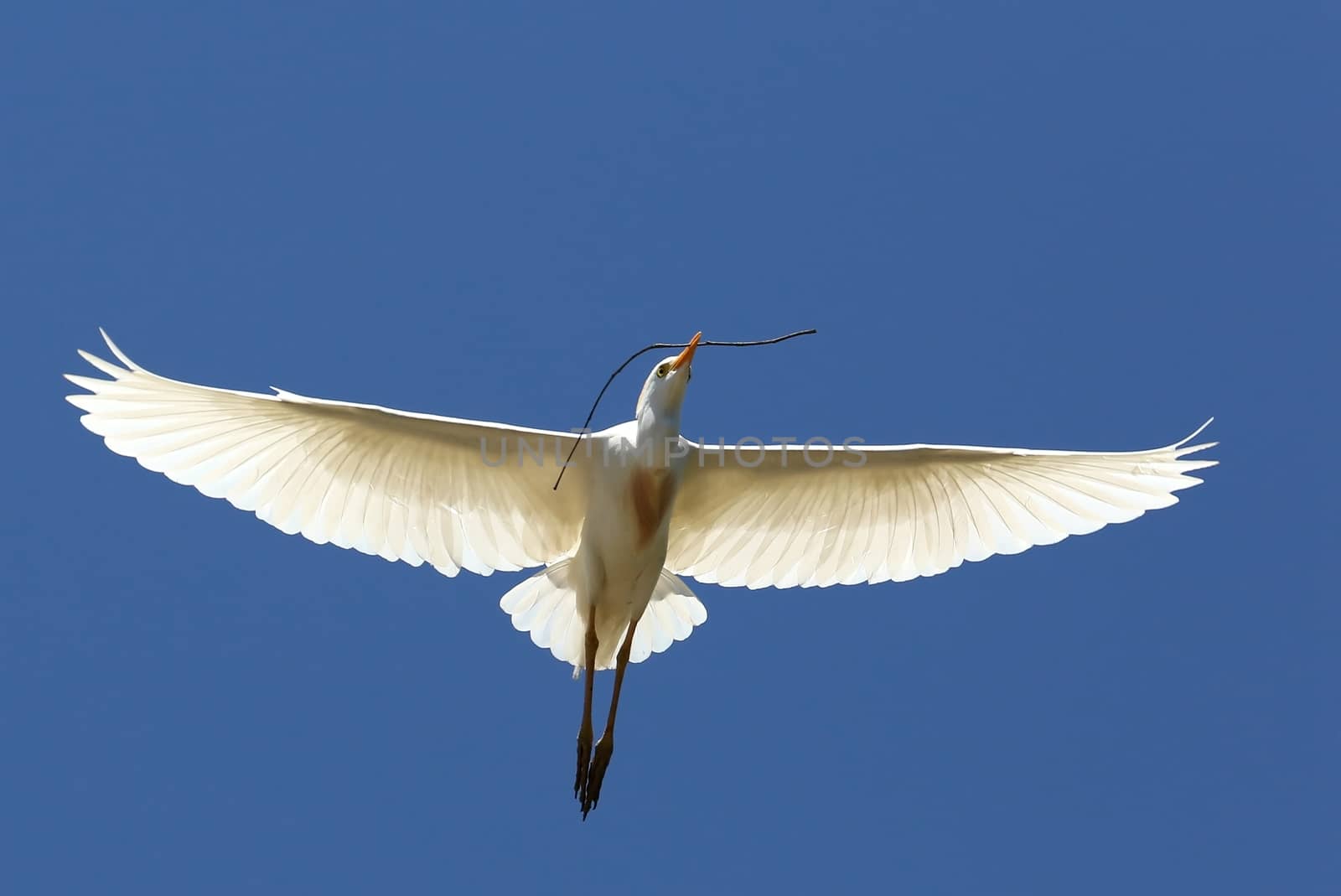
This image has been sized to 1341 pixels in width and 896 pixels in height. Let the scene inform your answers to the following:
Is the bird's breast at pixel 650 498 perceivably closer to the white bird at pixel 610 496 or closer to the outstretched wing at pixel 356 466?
the white bird at pixel 610 496

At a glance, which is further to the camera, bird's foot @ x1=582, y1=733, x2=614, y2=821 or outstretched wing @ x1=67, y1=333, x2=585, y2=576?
bird's foot @ x1=582, y1=733, x2=614, y2=821

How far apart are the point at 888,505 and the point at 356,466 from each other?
13.4 ft

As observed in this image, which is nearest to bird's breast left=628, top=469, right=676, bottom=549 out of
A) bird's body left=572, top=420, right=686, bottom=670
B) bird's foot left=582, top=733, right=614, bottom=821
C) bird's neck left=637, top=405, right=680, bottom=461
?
bird's body left=572, top=420, right=686, bottom=670

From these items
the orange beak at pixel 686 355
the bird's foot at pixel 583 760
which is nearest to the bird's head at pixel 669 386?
the orange beak at pixel 686 355

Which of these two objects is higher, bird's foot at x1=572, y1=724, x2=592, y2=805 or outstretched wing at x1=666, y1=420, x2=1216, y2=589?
outstretched wing at x1=666, y1=420, x2=1216, y2=589

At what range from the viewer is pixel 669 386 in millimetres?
13875

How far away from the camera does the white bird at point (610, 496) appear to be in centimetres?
1395

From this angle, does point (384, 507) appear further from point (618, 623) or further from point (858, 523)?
point (858, 523)

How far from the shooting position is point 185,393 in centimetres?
1387

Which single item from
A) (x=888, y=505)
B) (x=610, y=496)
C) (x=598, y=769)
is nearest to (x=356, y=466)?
(x=610, y=496)

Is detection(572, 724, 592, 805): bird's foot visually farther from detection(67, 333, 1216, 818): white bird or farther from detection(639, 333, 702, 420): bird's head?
detection(639, 333, 702, 420): bird's head

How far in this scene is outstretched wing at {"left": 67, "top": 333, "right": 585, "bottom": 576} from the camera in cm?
1385

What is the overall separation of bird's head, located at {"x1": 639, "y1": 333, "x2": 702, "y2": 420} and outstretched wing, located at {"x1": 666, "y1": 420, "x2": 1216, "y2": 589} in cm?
68

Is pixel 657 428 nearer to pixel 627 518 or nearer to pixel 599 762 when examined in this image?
pixel 627 518
